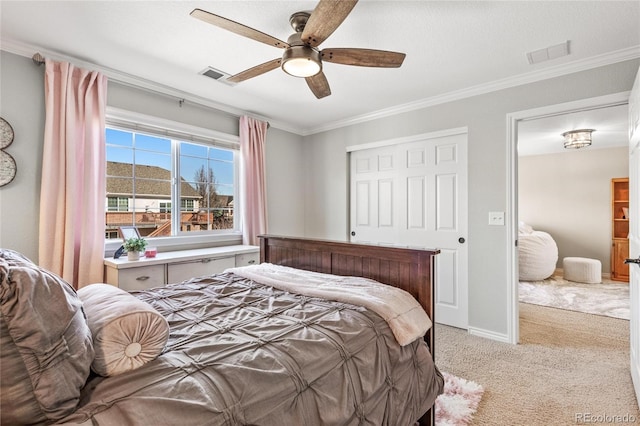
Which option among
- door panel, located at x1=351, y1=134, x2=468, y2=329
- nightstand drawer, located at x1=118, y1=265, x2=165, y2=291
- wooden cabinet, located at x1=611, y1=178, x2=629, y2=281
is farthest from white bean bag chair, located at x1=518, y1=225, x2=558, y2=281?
nightstand drawer, located at x1=118, y1=265, x2=165, y2=291

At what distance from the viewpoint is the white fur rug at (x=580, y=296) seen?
147 inches

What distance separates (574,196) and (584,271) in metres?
1.71

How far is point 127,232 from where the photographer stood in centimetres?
293

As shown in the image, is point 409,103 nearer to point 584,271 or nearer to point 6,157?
point 6,157

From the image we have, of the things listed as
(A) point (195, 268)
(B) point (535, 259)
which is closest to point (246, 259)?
(A) point (195, 268)

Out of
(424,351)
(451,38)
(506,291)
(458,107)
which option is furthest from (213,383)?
(458,107)

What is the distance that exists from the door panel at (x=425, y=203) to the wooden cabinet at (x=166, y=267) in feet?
5.68

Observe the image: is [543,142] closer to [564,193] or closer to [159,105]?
[564,193]

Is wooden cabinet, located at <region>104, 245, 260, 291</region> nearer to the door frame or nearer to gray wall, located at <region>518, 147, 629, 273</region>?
the door frame

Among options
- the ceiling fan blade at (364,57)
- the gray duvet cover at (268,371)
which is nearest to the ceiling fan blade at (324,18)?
the ceiling fan blade at (364,57)

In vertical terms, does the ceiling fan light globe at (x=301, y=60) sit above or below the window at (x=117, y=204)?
above

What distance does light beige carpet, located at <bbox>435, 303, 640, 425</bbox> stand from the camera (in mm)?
1884

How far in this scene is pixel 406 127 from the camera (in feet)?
12.0
